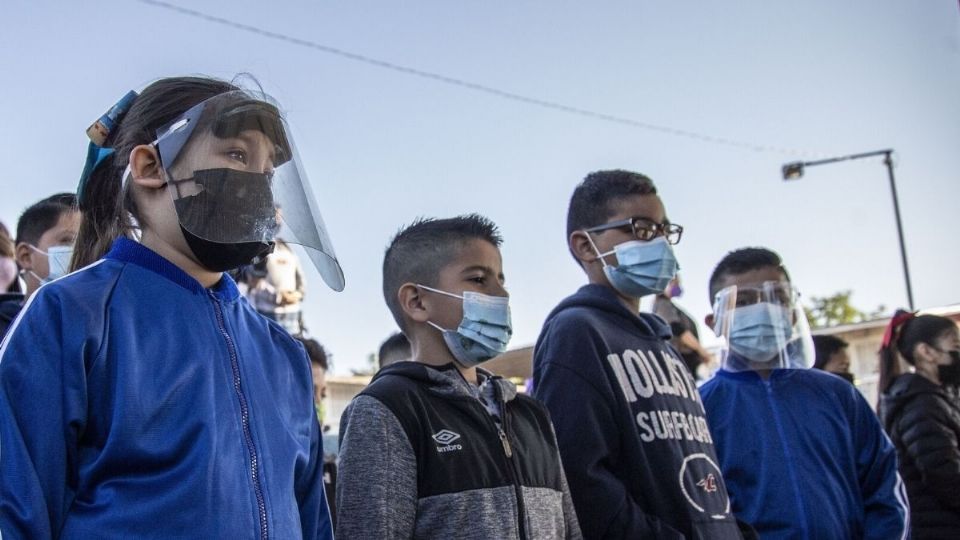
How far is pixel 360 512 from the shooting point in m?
2.88

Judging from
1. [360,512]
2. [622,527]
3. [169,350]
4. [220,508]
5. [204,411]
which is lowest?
[622,527]

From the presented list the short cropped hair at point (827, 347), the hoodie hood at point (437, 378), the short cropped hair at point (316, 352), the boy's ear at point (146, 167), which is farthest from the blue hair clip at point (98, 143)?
the short cropped hair at point (827, 347)

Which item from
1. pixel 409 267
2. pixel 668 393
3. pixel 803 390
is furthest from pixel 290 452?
pixel 803 390

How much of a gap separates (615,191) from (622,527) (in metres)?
1.53

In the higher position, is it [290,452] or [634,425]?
[290,452]

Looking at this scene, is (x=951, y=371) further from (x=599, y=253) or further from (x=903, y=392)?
(x=599, y=253)

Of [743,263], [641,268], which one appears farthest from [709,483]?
[743,263]

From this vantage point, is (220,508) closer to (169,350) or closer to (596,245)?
(169,350)

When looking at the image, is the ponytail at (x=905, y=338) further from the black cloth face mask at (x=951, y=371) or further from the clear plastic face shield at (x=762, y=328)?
the clear plastic face shield at (x=762, y=328)

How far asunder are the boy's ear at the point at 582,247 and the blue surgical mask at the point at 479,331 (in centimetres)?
75

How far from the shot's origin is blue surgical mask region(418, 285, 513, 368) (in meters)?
3.53

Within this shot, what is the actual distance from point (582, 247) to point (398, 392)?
4.65 ft

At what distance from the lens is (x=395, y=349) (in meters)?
6.10

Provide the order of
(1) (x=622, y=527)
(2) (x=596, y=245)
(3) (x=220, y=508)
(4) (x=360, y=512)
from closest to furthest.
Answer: (3) (x=220, y=508) < (4) (x=360, y=512) < (1) (x=622, y=527) < (2) (x=596, y=245)
